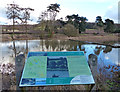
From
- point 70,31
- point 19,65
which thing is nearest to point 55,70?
point 19,65

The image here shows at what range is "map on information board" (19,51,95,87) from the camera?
266cm

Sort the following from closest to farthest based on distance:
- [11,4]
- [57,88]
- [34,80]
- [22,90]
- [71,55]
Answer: [34,80]
[22,90]
[71,55]
[57,88]
[11,4]

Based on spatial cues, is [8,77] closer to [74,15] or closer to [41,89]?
[41,89]

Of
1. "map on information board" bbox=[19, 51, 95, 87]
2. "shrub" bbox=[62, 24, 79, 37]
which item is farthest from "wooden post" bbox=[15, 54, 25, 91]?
"shrub" bbox=[62, 24, 79, 37]

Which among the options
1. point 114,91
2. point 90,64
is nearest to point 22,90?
point 90,64

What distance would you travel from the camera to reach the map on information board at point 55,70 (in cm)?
266

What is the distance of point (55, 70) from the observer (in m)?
2.82

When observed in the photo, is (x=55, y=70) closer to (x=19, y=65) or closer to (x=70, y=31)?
(x=19, y=65)

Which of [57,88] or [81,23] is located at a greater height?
[81,23]

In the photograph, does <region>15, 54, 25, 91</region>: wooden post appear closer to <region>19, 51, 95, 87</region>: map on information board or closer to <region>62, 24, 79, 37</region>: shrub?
<region>19, 51, 95, 87</region>: map on information board

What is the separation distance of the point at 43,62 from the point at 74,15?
30980 mm

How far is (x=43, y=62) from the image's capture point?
115 inches

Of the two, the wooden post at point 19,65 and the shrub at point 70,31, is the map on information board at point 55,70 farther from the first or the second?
the shrub at point 70,31

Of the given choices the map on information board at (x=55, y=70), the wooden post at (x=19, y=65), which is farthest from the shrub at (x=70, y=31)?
the wooden post at (x=19, y=65)
